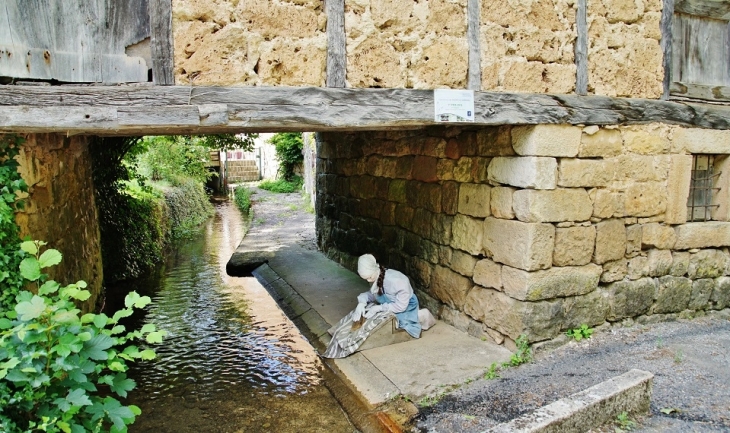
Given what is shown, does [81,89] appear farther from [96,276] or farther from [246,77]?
[96,276]

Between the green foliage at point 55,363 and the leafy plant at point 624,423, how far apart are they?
2839 millimetres

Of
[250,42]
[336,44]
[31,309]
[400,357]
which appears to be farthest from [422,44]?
[31,309]

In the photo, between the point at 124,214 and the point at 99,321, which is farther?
the point at 124,214

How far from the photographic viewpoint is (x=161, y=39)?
135 inches

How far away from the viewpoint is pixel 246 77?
3.61 m

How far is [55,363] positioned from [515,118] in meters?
3.60

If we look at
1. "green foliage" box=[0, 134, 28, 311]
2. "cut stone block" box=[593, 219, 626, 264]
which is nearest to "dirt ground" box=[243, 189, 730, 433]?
"cut stone block" box=[593, 219, 626, 264]

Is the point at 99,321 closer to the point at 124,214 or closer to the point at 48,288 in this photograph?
the point at 48,288

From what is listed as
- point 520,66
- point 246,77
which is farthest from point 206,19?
point 520,66

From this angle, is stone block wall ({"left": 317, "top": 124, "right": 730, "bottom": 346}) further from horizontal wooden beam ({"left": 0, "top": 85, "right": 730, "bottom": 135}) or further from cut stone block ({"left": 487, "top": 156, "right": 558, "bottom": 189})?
horizontal wooden beam ({"left": 0, "top": 85, "right": 730, "bottom": 135})

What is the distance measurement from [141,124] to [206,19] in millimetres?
850

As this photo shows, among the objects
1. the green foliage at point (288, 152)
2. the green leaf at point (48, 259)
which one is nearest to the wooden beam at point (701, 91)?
the green leaf at point (48, 259)

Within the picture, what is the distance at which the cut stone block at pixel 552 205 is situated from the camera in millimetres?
4355

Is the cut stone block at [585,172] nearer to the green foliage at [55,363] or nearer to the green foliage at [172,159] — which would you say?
the green foliage at [55,363]
